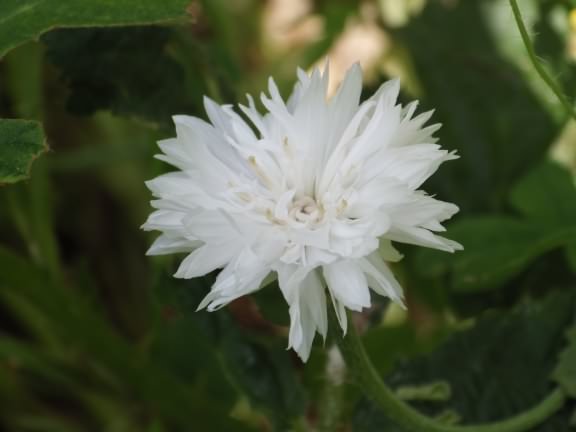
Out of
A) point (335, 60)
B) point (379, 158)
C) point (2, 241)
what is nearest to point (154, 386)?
point (2, 241)

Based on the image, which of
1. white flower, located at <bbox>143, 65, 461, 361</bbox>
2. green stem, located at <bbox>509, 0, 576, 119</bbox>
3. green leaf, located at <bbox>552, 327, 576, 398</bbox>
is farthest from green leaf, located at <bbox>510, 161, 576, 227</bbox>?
white flower, located at <bbox>143, 65, 461, 361</bbox>

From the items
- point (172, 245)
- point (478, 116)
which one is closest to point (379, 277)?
point (172, 245)

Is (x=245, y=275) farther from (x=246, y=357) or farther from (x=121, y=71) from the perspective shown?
(x=121, y=71)

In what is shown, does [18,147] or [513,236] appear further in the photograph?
[513,236]

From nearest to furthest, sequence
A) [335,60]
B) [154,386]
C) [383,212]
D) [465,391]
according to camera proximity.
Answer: [383,212]
[465,391]
[154,386]
[335,60]

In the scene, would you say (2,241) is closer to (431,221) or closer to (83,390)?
(83,390)
